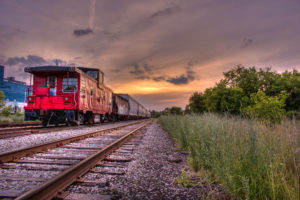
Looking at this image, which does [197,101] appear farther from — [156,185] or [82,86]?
[156,185]

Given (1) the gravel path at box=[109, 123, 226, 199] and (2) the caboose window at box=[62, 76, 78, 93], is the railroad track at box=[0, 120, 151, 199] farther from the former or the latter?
(2) the caboose window at box=[62, 76, 78, 93]

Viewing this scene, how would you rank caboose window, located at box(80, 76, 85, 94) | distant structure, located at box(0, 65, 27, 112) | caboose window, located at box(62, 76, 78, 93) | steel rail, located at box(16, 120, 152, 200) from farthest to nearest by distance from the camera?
distant structure, located at box(0, 65, 27, 112) < caboose window, located at box(80, 76, 85, 94) < caboose window, located at box(62, 76, 78, 93) < steel rail, located at box(16, 120, 152, 200)

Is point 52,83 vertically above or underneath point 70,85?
above

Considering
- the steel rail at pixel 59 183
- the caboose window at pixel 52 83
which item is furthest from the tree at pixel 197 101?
the steel rail at pixel 59 183

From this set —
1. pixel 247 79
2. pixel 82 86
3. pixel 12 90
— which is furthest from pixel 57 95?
pixel 12 90

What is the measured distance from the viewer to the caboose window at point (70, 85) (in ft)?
35.4

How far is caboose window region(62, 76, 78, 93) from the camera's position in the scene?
35.4 ft

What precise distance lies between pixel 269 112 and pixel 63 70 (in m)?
11.1

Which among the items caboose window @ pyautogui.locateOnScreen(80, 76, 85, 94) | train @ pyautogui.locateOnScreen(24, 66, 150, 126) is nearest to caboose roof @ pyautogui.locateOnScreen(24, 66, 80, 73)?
train @ pyautogui.locateOnScreen(24, 66, 150, 126)

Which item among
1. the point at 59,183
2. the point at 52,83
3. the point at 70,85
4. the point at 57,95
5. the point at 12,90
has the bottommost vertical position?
the point at 59,183

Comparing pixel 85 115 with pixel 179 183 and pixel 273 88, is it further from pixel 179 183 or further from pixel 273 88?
pixel 273 88

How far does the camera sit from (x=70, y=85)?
10.7m

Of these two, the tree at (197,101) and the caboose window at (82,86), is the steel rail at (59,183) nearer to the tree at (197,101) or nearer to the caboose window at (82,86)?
the caboose window at (82,86)

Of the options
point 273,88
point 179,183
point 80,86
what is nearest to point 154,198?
point 179,183
